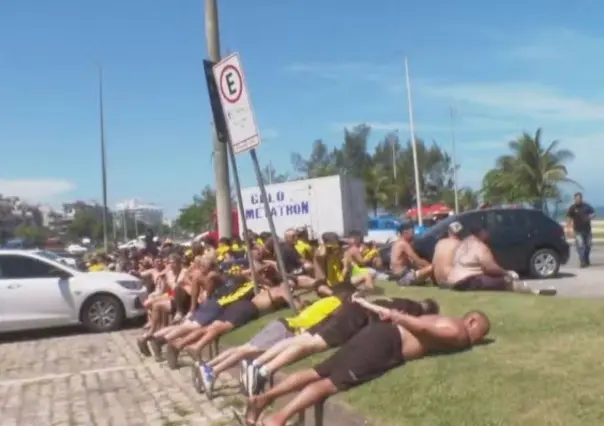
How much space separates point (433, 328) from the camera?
6.70m

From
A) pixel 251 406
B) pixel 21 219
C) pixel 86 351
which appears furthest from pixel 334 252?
pixel 21 219

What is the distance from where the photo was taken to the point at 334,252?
511 inches

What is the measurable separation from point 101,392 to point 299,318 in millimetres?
2765

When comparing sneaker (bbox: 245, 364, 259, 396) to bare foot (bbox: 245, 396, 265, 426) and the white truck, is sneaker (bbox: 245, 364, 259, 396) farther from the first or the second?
the white truck

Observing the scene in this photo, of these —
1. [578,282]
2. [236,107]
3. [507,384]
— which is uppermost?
[236,107]

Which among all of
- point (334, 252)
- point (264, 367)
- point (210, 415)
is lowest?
point (210, 415)

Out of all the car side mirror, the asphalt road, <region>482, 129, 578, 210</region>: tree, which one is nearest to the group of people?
the car side mirror

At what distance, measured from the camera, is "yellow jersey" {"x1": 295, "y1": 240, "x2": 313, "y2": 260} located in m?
15.7

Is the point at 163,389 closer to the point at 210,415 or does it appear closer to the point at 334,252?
the point at 210,415

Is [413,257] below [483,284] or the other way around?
the other way around

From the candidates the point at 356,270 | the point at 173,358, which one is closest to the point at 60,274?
the point at 356,270

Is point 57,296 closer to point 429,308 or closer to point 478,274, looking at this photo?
point 478,274

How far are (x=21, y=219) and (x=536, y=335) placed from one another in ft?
451

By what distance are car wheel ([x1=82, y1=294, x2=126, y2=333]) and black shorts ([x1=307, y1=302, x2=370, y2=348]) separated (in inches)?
376
